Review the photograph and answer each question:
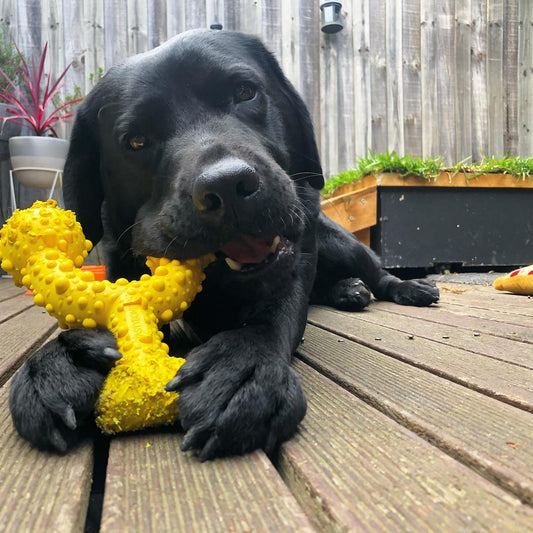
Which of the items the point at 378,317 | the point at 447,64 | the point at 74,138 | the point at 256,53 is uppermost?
the point at 447,64

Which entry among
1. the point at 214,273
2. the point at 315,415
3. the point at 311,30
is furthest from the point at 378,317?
the point at 311,30

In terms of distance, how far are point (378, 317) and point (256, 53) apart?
1214 mm

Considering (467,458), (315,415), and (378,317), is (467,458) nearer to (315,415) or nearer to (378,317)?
(315,415)

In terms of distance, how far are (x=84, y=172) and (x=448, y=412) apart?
1428mm

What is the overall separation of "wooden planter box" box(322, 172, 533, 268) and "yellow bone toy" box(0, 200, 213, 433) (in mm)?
3057

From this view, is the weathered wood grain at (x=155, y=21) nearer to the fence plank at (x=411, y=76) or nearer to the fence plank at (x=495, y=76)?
the fence plank at (x=411, y=76)

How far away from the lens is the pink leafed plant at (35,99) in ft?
13.9

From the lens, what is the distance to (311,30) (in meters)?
4.89

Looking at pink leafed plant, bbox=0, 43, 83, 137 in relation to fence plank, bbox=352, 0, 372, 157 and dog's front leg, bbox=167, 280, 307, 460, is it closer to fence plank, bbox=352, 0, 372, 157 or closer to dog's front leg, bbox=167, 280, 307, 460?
fence plank, bbox=352, 0, 372, 157

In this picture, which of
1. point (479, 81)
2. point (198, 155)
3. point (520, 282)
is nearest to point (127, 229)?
point (198, 155)

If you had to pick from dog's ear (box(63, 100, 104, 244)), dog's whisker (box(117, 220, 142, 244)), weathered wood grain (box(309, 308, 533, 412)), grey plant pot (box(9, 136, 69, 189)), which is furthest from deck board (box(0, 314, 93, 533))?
grey plant pot (box(9, 136, 69, 189))

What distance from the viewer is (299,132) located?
1906 mm

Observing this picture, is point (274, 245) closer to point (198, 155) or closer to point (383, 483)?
point (198, 155)

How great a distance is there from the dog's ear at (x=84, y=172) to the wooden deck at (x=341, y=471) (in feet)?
2.35
